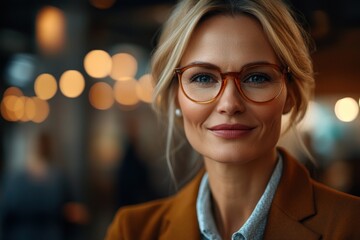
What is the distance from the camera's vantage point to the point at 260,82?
1.44 m

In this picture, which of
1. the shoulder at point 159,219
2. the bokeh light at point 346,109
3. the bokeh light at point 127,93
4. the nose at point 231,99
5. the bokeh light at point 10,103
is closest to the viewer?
the nose at point 231,99

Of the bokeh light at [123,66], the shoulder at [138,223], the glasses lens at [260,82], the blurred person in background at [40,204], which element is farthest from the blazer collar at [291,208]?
the bokeh light at [123,66]

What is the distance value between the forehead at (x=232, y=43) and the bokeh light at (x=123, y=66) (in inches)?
140

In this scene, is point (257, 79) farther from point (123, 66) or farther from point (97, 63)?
point (123, 66)

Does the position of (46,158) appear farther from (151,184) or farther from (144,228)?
(144,228)

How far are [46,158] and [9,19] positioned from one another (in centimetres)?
111

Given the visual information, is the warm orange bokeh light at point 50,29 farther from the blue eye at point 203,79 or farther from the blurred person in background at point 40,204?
the blue eye at point 203,79

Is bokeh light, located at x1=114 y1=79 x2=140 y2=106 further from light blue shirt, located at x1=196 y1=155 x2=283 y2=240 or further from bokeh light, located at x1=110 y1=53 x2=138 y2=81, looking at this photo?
light blue shirt, located at x1=196 y1=155 x2=283 y2=240

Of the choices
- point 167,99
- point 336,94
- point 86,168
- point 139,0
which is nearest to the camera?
point 167,99

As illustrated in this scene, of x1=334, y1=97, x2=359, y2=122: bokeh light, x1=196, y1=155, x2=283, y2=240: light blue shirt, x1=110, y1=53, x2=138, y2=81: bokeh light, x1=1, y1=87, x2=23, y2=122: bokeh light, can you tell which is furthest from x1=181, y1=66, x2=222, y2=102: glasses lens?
x1=110, y1=53, x2=138, y2=81: bokeh light

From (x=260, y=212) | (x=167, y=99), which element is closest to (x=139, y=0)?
(x=167, y=99)

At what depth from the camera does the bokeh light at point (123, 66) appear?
5074 mm

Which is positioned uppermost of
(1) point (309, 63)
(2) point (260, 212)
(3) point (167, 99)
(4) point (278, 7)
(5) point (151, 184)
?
(4) point (278, 7)

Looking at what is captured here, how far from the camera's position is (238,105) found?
140 centimetres
